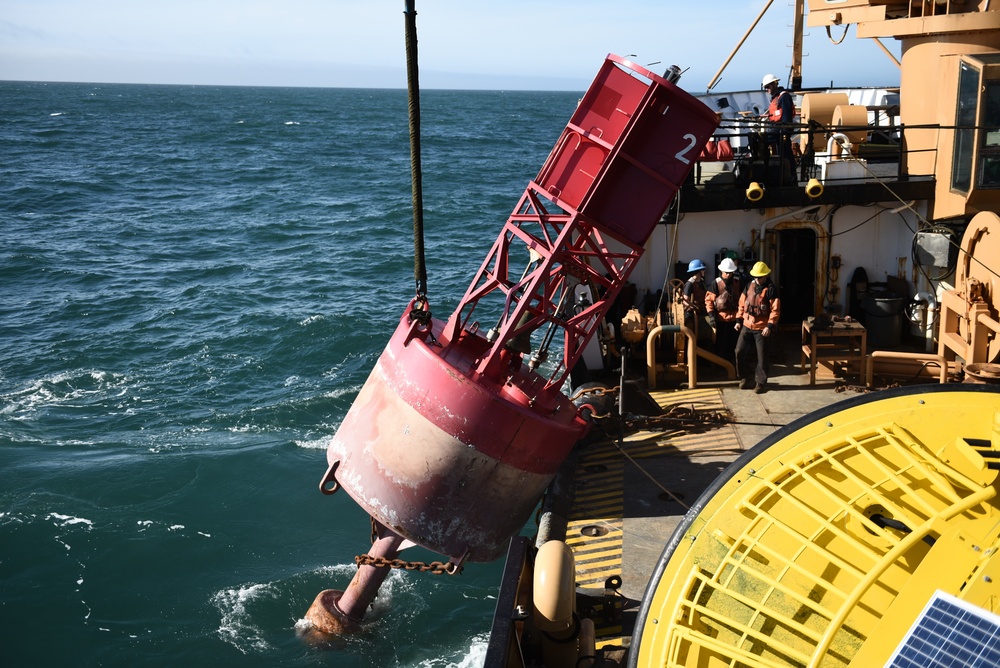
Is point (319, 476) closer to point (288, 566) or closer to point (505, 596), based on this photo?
point (288, 566)

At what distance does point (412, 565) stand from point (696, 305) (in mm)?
6452

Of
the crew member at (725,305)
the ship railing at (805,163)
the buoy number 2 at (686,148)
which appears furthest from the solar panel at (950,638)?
the ship railing at (805,163)

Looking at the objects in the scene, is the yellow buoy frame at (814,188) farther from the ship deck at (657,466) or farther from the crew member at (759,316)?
the ship deck at (657,466)

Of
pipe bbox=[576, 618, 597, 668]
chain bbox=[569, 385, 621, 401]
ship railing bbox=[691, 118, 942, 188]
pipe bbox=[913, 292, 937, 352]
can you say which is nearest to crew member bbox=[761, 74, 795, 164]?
ship railing bbox=[691, 118, 942, 188]

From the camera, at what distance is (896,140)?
1658 centimetres

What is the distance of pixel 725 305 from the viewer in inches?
531

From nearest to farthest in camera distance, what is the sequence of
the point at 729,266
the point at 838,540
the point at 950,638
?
the point at 950,638 < the point at 838,540 < the point at 729,266

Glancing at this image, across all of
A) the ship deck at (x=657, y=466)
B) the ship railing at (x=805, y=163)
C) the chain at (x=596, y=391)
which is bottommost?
the ship deck at (x=657, y=466)

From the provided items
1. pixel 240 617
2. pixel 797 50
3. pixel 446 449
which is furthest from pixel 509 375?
pixel 797 50

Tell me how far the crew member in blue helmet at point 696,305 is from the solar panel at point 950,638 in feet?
30.2

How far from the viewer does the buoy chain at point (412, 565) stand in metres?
9.78

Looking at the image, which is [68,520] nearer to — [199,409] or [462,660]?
[199,409]

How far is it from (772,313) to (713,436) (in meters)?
2.15

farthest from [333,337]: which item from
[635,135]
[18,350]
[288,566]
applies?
[635,135]
